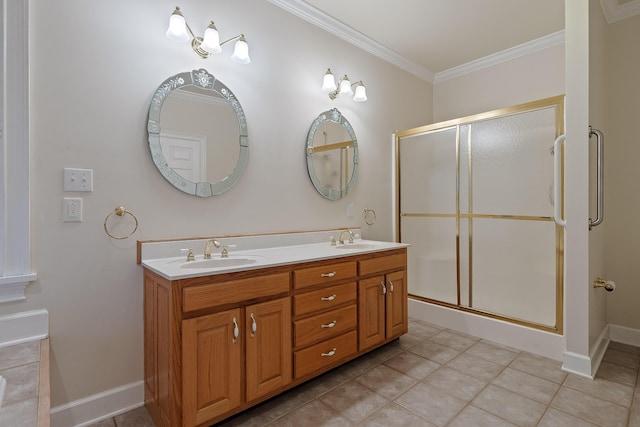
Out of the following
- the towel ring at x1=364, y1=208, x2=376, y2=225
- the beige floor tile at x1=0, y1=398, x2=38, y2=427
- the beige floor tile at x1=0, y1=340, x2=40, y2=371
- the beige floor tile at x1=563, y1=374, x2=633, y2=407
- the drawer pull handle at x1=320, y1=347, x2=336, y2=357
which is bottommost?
the beige floor tile at x1=563, y1=374, x2=633, y2=407

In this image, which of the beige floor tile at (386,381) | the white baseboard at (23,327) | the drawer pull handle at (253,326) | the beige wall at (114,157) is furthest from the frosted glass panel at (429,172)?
the white baseboard at (23,327)

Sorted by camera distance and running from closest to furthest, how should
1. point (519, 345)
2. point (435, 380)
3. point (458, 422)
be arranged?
point (458, 422) → point (435, 380) → point (519, 345)

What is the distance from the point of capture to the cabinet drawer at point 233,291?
1459mm

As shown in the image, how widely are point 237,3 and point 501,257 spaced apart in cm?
277

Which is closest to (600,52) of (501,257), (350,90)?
(501,257)

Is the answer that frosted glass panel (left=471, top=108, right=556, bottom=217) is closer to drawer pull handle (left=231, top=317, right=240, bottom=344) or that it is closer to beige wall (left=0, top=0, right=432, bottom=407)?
beige wall (left=0, top=0, right=432, bottom=407)

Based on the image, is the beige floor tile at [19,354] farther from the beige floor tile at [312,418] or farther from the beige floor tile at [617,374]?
the beige floor tile at [617,374]

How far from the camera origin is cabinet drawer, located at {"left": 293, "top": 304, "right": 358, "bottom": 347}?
1.87m

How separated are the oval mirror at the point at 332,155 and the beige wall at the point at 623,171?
2.05m

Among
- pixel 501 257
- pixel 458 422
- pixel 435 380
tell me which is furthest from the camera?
pixel 501 257

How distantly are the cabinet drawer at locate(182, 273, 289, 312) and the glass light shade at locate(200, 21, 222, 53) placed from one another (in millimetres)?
1345

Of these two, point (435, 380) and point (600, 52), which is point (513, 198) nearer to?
point (600, 52)

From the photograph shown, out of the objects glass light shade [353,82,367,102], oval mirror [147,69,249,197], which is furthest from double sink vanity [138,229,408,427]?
glass light shade [353,82,367,102]

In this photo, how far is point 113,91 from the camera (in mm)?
1705
